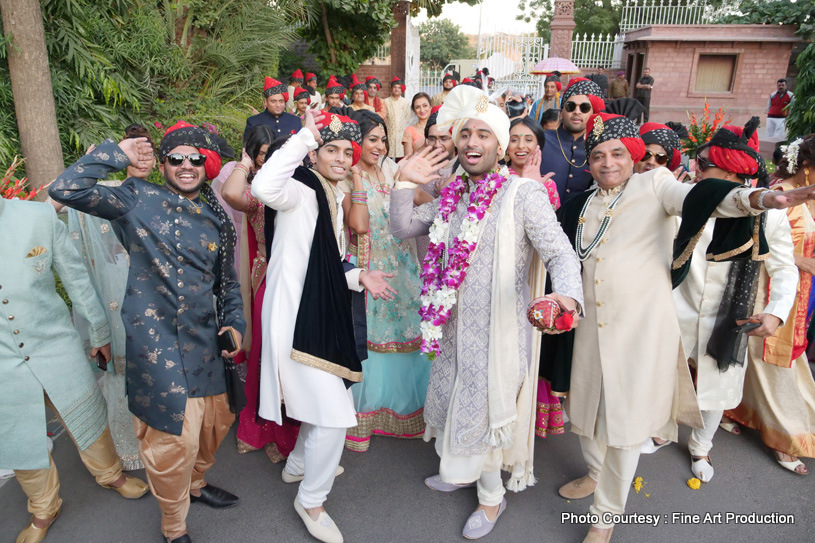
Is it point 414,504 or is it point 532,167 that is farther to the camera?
point 532,167

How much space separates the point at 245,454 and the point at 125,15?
22.8 feet

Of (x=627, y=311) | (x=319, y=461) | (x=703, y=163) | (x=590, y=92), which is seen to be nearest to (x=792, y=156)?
(x=703, y=163)

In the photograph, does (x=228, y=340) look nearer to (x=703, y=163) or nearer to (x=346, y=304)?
(x=346, y=304)

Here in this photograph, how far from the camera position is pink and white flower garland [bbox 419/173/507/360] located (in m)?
2.72

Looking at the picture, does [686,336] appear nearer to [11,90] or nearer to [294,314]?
[294,314]

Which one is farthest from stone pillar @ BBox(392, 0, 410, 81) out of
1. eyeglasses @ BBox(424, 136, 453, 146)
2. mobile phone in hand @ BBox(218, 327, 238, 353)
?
mobile phone in hand @ BBox(218, 327, 238, 353)

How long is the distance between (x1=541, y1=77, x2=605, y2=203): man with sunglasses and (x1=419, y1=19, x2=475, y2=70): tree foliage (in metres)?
41.3

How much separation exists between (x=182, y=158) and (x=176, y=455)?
150 cm

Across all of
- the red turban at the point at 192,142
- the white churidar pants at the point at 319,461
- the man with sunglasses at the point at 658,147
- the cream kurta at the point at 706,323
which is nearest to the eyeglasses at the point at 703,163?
the man with sunglasses at the point at 658,147

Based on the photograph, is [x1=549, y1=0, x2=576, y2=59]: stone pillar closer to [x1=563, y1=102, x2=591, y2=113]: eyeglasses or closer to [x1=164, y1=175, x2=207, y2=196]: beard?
[x1=563, y1=102, x2=591, y2=113]: eyeglasses

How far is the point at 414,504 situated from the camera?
321 centimetres

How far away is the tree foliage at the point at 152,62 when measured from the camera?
632 cm

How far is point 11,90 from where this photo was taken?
18.8 ft

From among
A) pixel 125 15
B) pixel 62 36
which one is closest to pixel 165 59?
pixel 125 15
